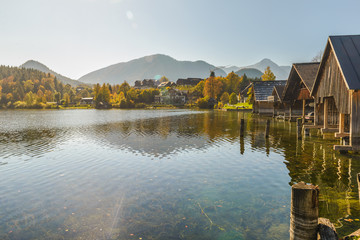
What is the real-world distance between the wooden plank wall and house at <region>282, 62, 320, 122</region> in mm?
8616

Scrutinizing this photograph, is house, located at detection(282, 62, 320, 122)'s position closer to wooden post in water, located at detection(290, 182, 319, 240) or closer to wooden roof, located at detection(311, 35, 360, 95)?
wooden roof, located at detection(311, 35, 360, 95)

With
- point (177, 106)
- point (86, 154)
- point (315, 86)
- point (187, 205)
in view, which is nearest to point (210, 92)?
point (177, 106)

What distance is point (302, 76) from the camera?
29.4 metres

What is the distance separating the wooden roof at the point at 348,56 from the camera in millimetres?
13992

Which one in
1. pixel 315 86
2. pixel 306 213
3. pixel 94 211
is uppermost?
pixel 315 86

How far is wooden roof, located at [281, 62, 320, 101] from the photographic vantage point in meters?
28.8

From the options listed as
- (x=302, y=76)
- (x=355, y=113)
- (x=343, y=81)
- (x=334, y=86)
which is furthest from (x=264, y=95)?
(x=355, y=113)

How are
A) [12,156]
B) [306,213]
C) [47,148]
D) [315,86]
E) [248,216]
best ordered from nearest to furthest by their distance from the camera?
1. [306,213]
2. [248,216]
3. [12,156]
4. [47,148]
5. [315,86]

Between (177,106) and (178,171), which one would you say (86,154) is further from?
(177,106)

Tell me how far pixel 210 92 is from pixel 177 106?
2414cm

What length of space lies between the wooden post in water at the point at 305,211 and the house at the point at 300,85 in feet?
90.5

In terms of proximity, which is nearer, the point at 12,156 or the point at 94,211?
the point at 94,211

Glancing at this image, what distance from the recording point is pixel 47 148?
20109 millimetres

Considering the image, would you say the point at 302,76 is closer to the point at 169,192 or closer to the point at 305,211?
the point at 169,192
